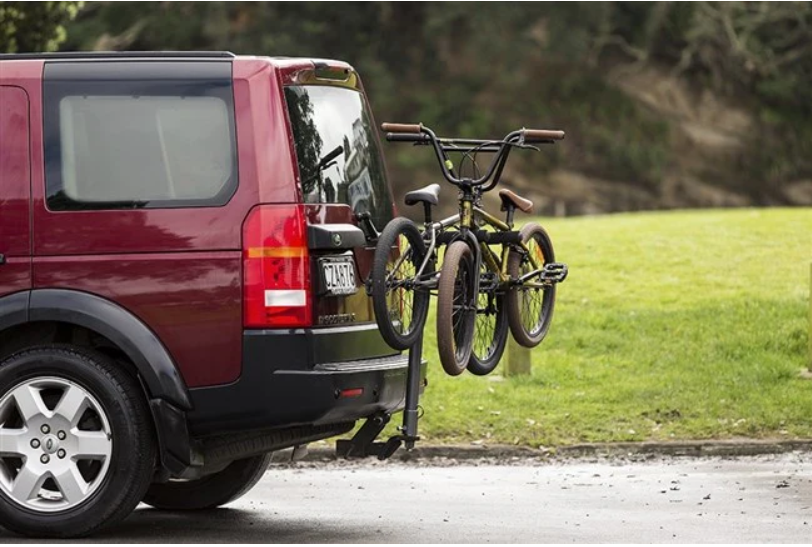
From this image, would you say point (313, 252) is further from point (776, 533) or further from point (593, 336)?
point (593, 336)

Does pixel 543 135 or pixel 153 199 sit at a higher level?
pixel 543 135

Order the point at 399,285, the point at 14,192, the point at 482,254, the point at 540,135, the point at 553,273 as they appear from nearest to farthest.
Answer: the point at 14,192 → the point at 399,285 → the point at 540,135 → the point at 482,254 → the point at 553,273

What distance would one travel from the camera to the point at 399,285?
8023 mm

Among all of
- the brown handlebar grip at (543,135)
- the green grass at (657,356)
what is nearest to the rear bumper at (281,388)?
the brown handlebar grip at (543,135)

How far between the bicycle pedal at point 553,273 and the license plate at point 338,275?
1508mm

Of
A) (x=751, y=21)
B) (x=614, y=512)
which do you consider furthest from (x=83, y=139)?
(x=751, y=21)

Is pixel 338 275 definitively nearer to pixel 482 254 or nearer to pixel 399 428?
pixel 399 428

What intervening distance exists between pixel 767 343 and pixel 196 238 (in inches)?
311

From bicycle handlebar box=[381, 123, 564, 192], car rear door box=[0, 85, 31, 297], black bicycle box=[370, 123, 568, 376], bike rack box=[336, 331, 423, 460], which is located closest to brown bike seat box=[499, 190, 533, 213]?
black bicycle box=[370, 123, 568, 376]

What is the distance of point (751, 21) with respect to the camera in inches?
2130

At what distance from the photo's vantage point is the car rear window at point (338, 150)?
25.5 ft

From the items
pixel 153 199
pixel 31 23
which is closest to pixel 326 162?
pixel 153 199

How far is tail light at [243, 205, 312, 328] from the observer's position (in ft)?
24.5

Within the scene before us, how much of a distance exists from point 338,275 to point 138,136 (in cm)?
107
